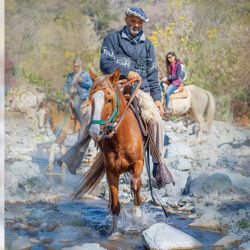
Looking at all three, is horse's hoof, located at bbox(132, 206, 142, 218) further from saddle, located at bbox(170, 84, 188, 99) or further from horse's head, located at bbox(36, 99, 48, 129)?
saddle, located at bbox(170, 84, 188, 99)

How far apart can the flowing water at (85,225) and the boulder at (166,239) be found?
14cm

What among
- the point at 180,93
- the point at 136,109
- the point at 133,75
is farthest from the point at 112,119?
the point at 180,93

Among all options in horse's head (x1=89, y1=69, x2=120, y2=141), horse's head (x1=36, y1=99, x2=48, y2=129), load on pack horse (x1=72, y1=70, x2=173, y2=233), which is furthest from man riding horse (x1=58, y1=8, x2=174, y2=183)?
horse's head (x1=36, y1=99, x2=48, y2=129)

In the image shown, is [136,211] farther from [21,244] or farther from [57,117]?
[57,117]

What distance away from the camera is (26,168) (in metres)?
8.26

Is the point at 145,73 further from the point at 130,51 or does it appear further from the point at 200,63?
the point at 200,63

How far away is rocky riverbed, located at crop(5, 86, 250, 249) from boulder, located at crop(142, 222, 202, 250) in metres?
0.01

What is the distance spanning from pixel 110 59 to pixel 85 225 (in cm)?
181

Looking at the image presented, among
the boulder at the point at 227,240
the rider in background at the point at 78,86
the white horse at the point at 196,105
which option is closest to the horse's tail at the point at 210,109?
the white horse at the point at 196,105

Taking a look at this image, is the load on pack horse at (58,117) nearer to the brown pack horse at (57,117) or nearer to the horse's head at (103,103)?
the brown pack horse at (57,117)

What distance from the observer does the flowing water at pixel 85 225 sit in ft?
17.9

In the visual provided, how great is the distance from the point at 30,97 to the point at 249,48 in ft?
17.4

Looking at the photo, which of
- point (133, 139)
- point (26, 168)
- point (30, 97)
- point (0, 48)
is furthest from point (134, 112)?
point (30, 97)

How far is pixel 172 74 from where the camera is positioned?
10328 millimetres
